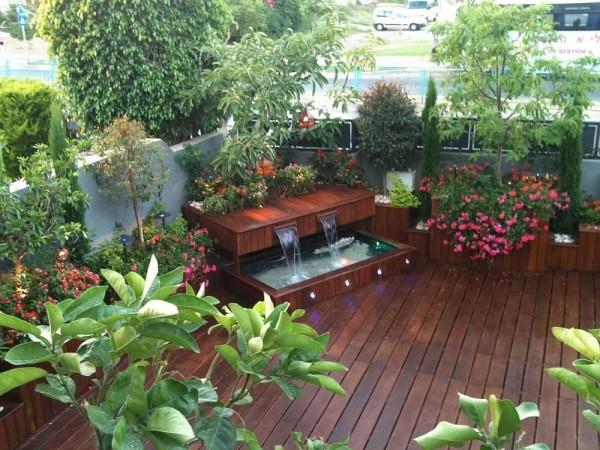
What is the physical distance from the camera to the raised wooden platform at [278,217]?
232 inches

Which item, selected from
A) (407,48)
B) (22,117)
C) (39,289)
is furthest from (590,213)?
(407,48)

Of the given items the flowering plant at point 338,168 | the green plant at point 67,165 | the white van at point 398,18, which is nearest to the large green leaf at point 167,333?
the green plant at point 67,165

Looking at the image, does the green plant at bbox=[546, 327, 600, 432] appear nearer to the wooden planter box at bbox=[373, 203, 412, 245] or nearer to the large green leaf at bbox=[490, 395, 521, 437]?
the large green leaf at bbox=[490, 395, 521, 437]

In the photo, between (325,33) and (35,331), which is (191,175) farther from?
(35,331)

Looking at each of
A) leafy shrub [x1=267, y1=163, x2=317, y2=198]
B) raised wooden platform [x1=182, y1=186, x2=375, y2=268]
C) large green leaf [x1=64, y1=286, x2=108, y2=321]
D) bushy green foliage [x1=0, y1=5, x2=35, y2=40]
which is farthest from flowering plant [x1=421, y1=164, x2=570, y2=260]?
bushy green foliage [x1=0, y1=5, x2=35, y2=40]

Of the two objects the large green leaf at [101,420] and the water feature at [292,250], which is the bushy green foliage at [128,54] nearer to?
the water feature at [292,250]

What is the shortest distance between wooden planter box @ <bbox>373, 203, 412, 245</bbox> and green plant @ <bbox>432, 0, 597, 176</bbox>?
1.05 meters

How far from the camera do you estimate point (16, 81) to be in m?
6.56

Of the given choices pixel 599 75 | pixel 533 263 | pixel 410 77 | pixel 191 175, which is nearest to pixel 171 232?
pixel 191 175

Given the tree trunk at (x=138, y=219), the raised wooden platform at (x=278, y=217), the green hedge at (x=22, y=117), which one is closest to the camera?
the tree trunk at (x=138, y=219)

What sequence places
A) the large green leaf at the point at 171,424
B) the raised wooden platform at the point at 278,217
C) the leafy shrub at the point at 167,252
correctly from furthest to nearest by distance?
1. the raised wooden platform at the point at 278,217
2. the leafy shrub at the point at 167,252
3. the large green leaf at the point at 171,424

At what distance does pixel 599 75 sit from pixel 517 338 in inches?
105

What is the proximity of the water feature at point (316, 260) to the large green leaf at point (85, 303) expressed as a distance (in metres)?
4.23

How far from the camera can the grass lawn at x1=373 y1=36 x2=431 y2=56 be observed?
18875 mm
